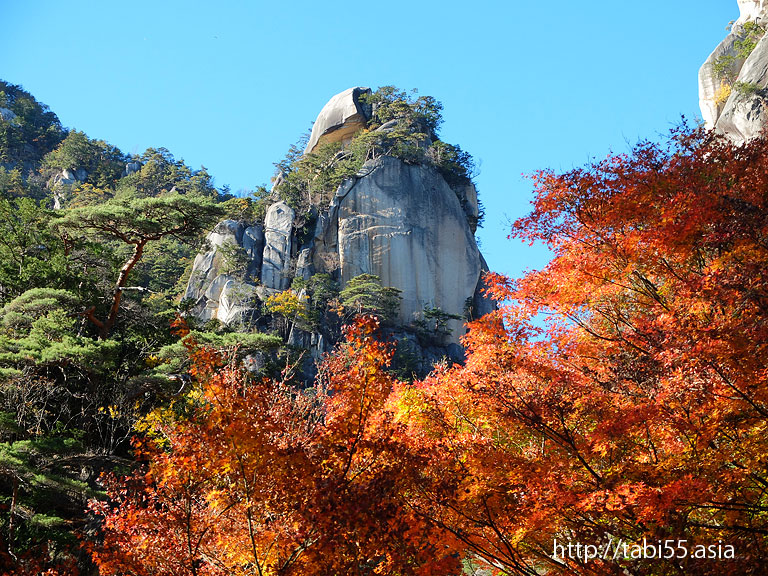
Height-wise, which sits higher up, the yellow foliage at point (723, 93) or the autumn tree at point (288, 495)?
the yellow foliage at point (723, 93)

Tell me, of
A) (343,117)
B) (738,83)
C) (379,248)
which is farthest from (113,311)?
(343,117)

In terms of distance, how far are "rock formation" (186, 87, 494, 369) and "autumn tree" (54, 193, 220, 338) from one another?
21.1 metres

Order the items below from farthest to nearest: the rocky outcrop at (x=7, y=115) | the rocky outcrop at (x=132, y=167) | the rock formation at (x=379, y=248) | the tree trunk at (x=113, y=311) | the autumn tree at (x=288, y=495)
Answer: the rocky outcrop at (x=7, y=115) < the rocky outcrop at (x=132, y=167) < the rock formation at (x=379, y=248) < the tree trunk at (x=113, y=311) < the autumn tree at (x=288, y=495)

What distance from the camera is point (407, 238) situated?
41.2 meters

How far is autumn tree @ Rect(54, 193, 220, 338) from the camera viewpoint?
52.6 feet

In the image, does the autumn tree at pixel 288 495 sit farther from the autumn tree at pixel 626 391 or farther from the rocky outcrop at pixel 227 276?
the rocky outcrop at pixel 227 276

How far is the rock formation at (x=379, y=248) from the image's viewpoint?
1553 inches

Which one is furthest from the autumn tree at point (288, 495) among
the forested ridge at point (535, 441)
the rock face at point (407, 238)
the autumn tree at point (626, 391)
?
the rock face at point (407, 238)

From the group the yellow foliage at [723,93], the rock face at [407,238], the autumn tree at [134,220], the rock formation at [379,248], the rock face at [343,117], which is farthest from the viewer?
the rock face at [343,117]

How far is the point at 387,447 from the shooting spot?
6.28 metres

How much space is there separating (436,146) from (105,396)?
34094 mm

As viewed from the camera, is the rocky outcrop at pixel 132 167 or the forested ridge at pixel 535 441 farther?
the rocky outcrop at pixel 132 167

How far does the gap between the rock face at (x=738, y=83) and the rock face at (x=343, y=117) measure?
24.1 meters

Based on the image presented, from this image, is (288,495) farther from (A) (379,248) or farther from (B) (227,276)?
(A) (379,248)
